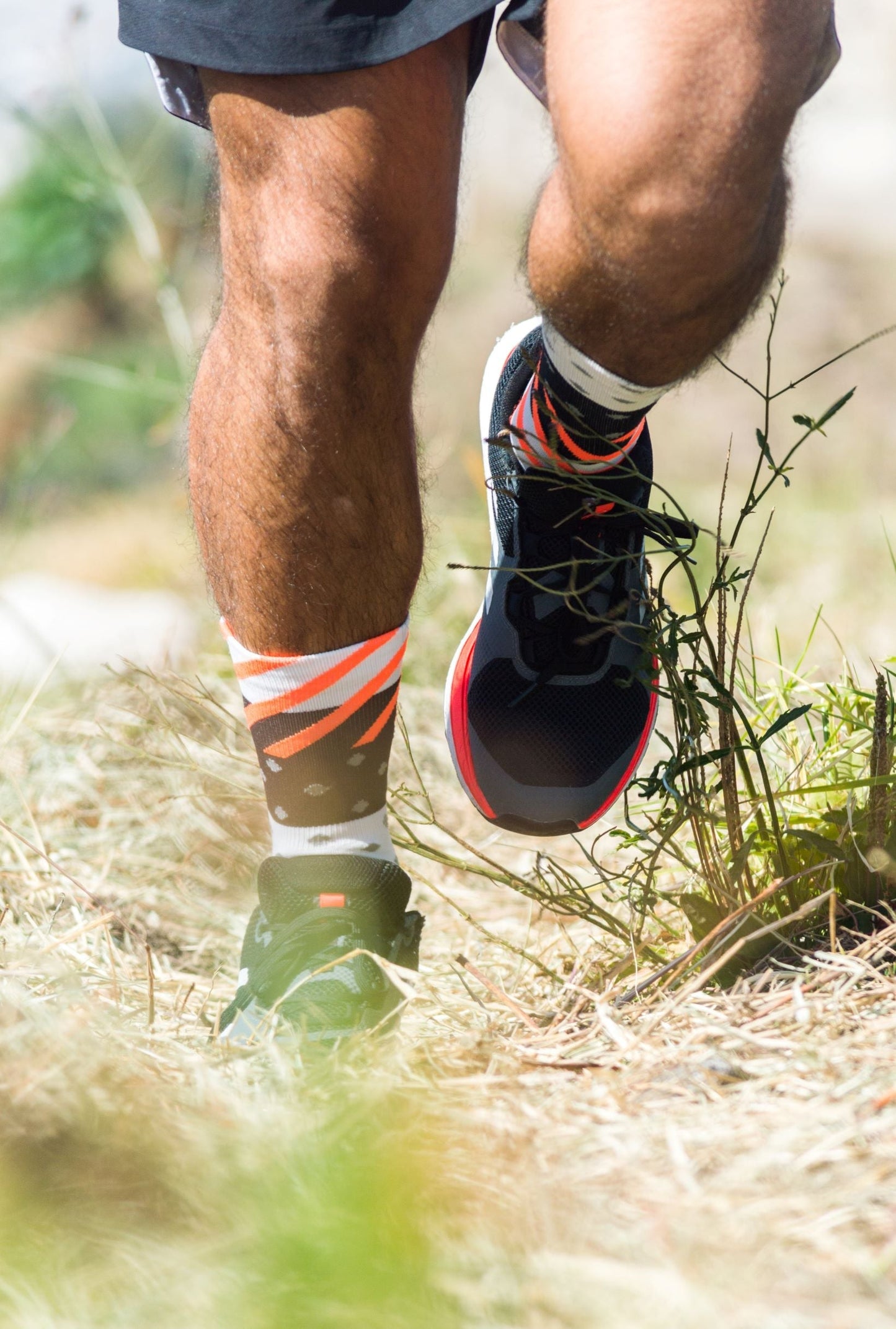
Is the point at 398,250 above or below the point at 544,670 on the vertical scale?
above

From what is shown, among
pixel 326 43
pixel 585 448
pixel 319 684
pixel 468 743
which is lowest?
pixel 468 743

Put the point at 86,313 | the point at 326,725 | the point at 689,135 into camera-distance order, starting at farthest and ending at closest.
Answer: the point at 86,313
the point at 326,725
the point at 689,135

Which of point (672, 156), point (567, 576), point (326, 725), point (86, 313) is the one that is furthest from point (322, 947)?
point (86, 313)

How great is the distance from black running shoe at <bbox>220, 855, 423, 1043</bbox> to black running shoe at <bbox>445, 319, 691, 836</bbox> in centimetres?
22

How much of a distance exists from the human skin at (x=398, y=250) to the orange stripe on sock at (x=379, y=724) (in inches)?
3.3

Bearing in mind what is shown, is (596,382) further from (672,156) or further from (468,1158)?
(468,1158)

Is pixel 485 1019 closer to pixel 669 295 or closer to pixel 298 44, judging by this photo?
pixel 669 295

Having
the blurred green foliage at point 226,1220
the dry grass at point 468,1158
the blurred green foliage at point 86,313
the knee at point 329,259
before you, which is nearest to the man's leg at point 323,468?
the knee at point 329,259

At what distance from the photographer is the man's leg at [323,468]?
989mm

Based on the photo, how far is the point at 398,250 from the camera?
39.8 inches

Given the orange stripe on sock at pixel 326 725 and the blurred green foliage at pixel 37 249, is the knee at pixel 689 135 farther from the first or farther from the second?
the blurred green foliage at pixel 37 249

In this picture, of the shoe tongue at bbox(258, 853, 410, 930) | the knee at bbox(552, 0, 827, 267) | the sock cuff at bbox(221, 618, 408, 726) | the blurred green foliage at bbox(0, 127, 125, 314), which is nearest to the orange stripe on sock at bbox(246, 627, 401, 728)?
the sock cuff at bbox(221, 618, 408, 726)

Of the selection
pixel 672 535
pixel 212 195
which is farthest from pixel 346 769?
pixel 212 195

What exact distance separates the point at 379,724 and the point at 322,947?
0.72ft
